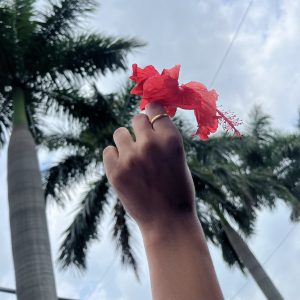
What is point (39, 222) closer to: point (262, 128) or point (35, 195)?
point (35, 195)

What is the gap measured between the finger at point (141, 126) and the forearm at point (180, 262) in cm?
19

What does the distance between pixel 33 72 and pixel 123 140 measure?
8786 millimetres

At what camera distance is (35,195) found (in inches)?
314

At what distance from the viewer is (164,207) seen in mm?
1144

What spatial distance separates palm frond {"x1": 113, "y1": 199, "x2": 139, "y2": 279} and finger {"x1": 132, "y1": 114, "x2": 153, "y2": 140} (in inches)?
485

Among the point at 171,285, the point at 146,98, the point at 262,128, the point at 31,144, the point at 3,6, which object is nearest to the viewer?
the point at 171,285

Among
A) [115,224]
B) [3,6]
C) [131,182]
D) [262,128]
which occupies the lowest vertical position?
[131,182]

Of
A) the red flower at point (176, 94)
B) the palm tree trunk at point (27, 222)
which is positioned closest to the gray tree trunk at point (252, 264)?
the palm tree trunk at point (27, 222)

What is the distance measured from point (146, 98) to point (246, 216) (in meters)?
14.1

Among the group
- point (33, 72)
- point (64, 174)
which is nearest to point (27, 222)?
point (33, 72)

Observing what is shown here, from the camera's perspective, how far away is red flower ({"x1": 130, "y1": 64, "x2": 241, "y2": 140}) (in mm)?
1346

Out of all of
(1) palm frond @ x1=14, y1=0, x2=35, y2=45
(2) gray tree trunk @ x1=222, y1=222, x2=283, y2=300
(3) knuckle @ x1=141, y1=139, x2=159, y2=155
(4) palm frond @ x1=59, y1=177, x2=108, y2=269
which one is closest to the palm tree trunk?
(1) palm frond @ x1=14, y1=0, x2=35, y2=45

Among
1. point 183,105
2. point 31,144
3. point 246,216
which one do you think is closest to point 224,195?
point 246,216

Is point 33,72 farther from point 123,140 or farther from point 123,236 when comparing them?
point 123,140
